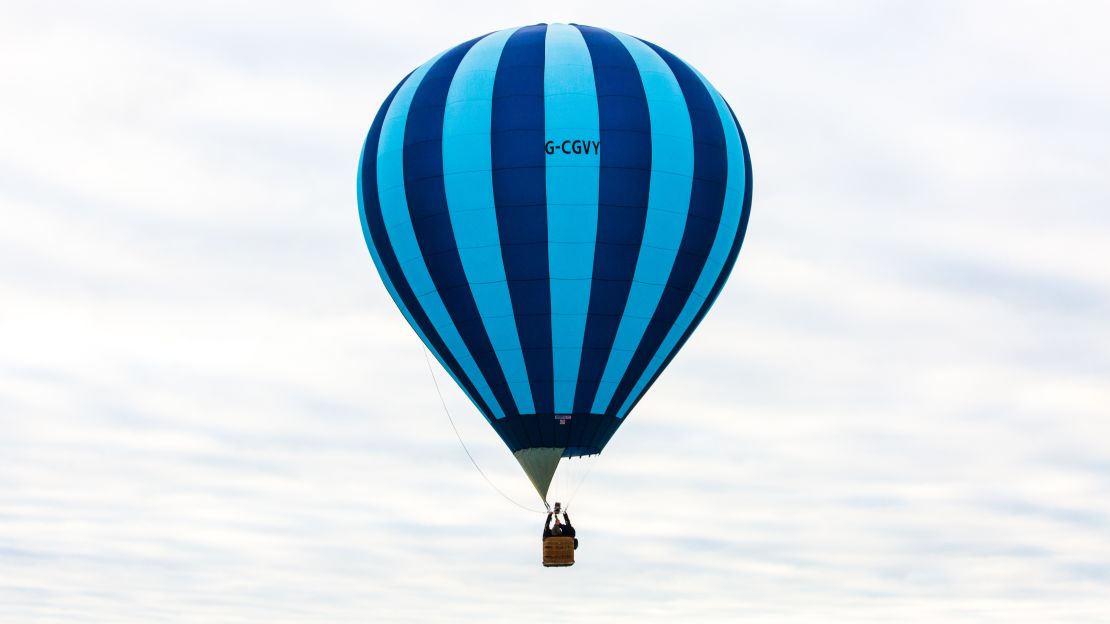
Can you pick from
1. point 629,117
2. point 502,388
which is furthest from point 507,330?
point 629,117

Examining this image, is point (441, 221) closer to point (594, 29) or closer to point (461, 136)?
point (461, 136)

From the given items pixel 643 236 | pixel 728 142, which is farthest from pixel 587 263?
pixel 728 142

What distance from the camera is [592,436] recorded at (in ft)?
164

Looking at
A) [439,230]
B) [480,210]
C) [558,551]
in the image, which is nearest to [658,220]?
[480,210]

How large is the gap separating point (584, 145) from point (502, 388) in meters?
5.42

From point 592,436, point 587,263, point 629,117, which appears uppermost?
point 629,117

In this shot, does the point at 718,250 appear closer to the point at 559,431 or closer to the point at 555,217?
the point at 555,217

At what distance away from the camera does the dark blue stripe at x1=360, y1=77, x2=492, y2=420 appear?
5059cm

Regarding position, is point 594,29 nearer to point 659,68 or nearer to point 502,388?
point 659,68

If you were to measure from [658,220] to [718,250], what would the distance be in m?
2.08

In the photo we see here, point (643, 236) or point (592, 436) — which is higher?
point (643, 236)

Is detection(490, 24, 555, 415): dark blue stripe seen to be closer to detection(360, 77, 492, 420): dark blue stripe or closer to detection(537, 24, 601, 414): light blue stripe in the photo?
detection(537, 24, 601, 414): light blue stripe

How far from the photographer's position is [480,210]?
160 feet

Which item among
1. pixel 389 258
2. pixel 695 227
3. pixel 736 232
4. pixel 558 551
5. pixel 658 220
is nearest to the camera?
pixel 558 551
